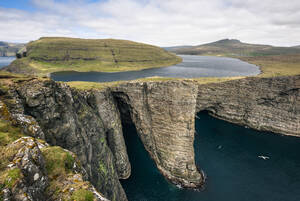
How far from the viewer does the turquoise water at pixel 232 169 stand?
3534cm

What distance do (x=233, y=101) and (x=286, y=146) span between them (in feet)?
84.2

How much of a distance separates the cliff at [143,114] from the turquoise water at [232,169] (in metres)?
3.36

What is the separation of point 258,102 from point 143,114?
2228 inches

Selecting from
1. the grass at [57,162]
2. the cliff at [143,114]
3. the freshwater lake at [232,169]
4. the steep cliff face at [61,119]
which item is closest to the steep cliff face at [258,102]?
the cliff at [143,114]

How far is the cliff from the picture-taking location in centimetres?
1839

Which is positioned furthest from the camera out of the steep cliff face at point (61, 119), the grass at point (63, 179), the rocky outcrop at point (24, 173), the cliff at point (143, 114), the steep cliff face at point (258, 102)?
the steep cliff face at point (258, 102)

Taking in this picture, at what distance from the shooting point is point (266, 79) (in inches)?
2589

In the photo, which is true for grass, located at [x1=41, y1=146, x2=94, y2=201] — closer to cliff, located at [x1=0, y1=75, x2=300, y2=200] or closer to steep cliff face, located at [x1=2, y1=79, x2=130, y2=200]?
cliff, located at [x1=0, y1=75, x2=300, y2=200]

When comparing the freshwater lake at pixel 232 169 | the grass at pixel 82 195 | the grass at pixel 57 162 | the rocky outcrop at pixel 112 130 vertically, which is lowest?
the freshwater lake at pixel 232 169

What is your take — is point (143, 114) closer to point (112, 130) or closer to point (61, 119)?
point (112, 130)

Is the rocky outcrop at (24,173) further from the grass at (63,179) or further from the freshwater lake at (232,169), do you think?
the freshwater lake at (232,169)

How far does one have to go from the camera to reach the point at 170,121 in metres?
40.1

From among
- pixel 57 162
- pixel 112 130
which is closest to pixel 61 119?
pixel 57 162

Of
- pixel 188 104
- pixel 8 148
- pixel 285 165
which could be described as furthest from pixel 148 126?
pixel 285 165
